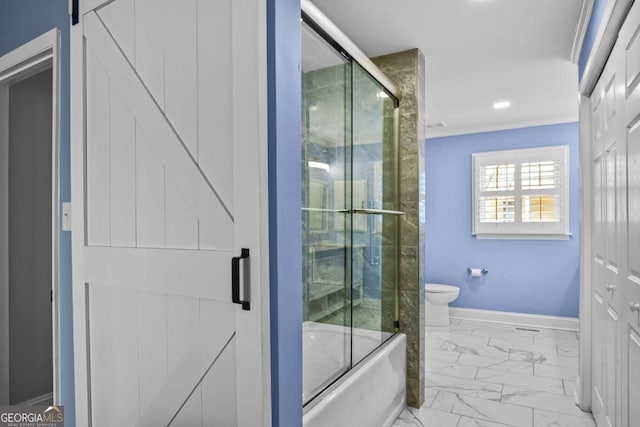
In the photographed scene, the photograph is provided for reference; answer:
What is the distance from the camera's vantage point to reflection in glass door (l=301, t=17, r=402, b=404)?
5.82 ft

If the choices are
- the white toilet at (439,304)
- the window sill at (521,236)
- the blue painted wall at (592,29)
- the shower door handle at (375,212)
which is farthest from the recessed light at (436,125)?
the shower door handle at (375,212)

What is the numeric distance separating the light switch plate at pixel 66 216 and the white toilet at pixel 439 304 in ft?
12.7

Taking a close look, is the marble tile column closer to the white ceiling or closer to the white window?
the white ceiling

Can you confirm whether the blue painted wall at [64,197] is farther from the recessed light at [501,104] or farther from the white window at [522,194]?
the white window at [522,194]

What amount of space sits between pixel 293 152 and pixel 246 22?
1.31 ft

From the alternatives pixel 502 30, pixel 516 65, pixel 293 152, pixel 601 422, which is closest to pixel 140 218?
pixel 293 152

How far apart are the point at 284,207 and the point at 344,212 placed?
90cm

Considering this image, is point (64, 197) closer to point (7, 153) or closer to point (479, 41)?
point (7, 153)

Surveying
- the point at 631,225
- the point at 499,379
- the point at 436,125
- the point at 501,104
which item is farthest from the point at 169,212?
the point at 436,125

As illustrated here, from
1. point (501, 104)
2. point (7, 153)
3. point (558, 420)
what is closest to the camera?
point (7, 153)

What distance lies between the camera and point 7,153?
237cm

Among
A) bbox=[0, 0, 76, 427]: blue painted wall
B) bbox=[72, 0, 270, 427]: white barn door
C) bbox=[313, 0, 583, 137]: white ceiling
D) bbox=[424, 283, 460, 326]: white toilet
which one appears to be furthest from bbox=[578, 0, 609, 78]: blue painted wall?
bbox=[424, 283, 460, 326]: white toilet

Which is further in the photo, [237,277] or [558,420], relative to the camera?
[558,420]

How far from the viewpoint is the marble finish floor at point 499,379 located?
99.0 inches
